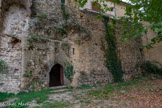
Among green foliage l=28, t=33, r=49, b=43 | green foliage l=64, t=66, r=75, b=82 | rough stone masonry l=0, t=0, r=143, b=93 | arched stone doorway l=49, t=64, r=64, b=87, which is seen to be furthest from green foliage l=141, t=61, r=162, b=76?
green foliage l=28, t=33, r=49, b=43

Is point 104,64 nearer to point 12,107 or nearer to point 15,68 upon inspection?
point 15,68

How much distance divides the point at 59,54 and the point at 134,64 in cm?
736

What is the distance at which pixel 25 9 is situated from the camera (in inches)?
272

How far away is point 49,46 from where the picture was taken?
7.03 meters

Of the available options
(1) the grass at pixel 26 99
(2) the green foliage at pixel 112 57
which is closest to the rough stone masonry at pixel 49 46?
(2) the green foliage at pixel 112 57

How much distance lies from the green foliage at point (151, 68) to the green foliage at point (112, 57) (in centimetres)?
337

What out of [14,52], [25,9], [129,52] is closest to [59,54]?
[14,52]

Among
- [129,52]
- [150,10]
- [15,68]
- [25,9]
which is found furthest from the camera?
[129,52]

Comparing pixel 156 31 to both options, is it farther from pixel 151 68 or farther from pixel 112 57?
pixel 151 68

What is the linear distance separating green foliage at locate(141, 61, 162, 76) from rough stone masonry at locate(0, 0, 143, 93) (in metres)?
2.85

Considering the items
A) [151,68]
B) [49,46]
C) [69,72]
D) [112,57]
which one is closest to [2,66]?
[49,46]

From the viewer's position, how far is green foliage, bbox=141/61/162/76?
37.3ft

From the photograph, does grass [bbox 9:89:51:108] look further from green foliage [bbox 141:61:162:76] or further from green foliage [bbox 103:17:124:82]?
green foliage [bbox 141:61:162:76]

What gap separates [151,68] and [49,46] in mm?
9906
